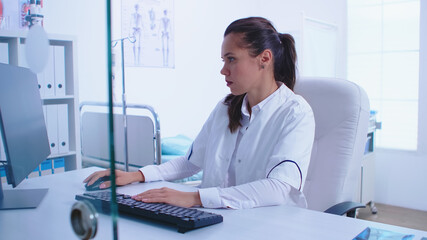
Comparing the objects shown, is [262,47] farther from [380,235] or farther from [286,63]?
[380,235]

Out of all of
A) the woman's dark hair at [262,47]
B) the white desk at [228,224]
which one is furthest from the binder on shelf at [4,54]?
the woman's dark hair at [262,47]

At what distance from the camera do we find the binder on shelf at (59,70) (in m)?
0.74

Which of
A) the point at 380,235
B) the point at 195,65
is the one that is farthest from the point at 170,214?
the point at 195,65

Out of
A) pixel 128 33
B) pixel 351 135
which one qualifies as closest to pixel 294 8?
pixel 128 33

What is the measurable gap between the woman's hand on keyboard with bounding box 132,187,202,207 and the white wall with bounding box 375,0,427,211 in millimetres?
3027

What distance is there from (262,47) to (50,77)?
2.85 feet

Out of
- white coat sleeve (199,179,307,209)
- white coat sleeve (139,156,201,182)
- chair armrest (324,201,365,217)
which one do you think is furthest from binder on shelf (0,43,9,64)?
chair armrest (324,201,365,217)

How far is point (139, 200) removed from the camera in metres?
1.04

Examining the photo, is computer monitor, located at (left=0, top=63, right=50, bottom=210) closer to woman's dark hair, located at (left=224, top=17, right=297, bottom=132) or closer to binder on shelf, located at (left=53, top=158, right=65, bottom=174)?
binder on shelf, located at (left=53, top=158, right=65, bottom=174)

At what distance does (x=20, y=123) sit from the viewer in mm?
793

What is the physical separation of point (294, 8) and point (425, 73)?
4.82 ft

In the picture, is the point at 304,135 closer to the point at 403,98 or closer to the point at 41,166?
the point at 41,166

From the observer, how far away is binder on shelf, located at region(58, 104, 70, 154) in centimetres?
81

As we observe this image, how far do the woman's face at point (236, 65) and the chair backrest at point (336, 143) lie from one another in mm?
283
